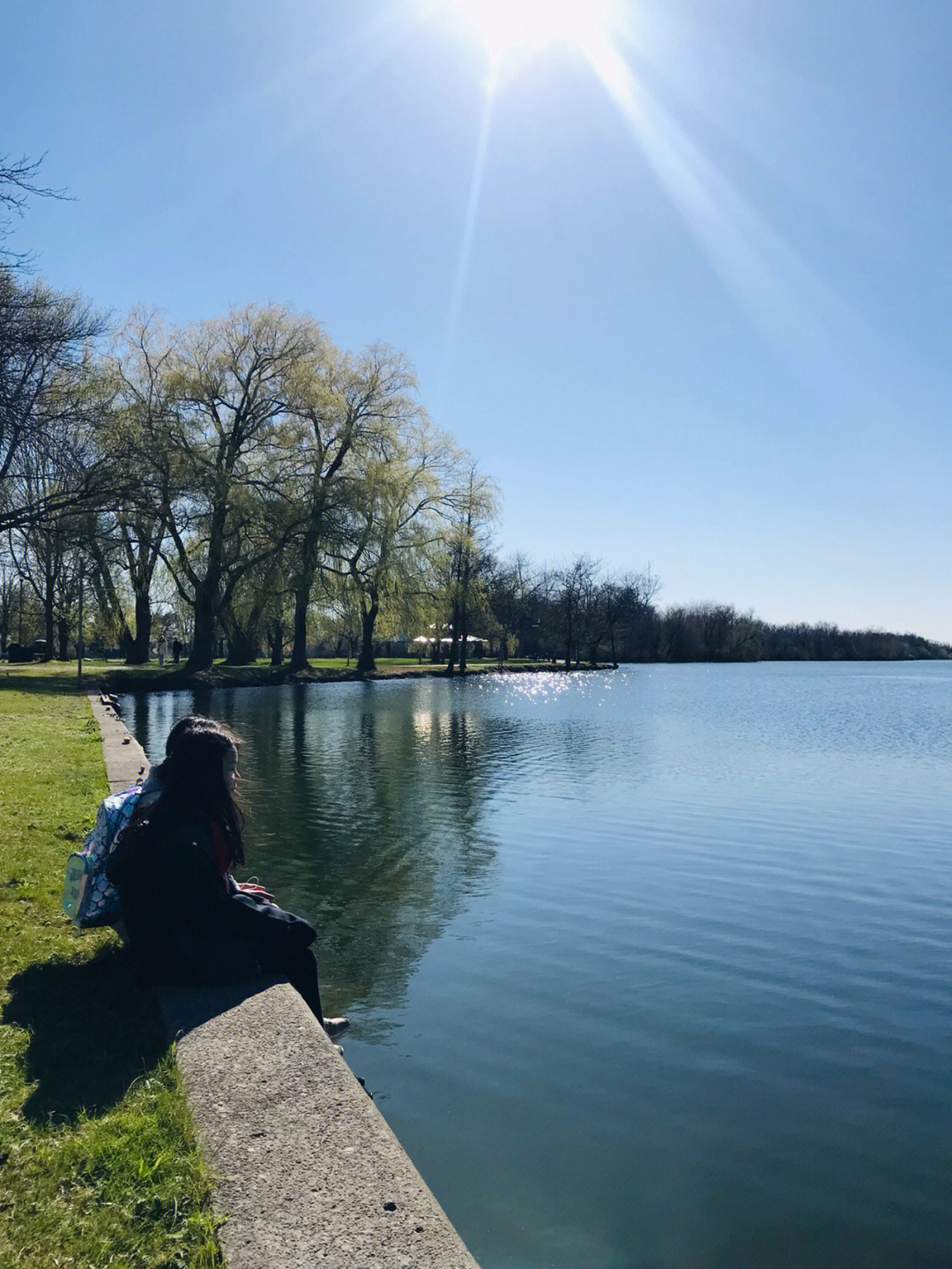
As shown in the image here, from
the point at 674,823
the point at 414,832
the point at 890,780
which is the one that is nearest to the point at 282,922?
the point at 414,832

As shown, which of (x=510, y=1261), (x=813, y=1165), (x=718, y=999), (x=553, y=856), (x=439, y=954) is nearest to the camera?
(x=510, y=1261)

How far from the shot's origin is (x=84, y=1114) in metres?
3.47

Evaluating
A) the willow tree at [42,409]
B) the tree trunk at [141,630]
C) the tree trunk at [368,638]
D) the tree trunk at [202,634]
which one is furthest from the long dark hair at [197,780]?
the tree trunk at [368,638]

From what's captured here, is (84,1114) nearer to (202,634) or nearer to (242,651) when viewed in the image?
(202,634)

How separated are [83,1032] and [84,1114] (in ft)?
2.87

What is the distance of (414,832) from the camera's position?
12.0 m

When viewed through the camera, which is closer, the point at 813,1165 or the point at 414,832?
the point at 813,1165

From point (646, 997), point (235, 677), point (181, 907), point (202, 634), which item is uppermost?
point (202, 634)

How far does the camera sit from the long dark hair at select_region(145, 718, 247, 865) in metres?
4.64

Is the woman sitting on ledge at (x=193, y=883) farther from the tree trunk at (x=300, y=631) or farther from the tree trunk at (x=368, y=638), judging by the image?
the tree trunk at (x=368, y=638)

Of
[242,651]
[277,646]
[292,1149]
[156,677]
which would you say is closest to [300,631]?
[242,651]

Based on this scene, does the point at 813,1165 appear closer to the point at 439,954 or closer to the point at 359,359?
the point at 439,954

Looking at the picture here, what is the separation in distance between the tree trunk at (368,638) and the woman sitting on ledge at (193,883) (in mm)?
38968

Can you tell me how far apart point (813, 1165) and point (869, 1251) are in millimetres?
619
